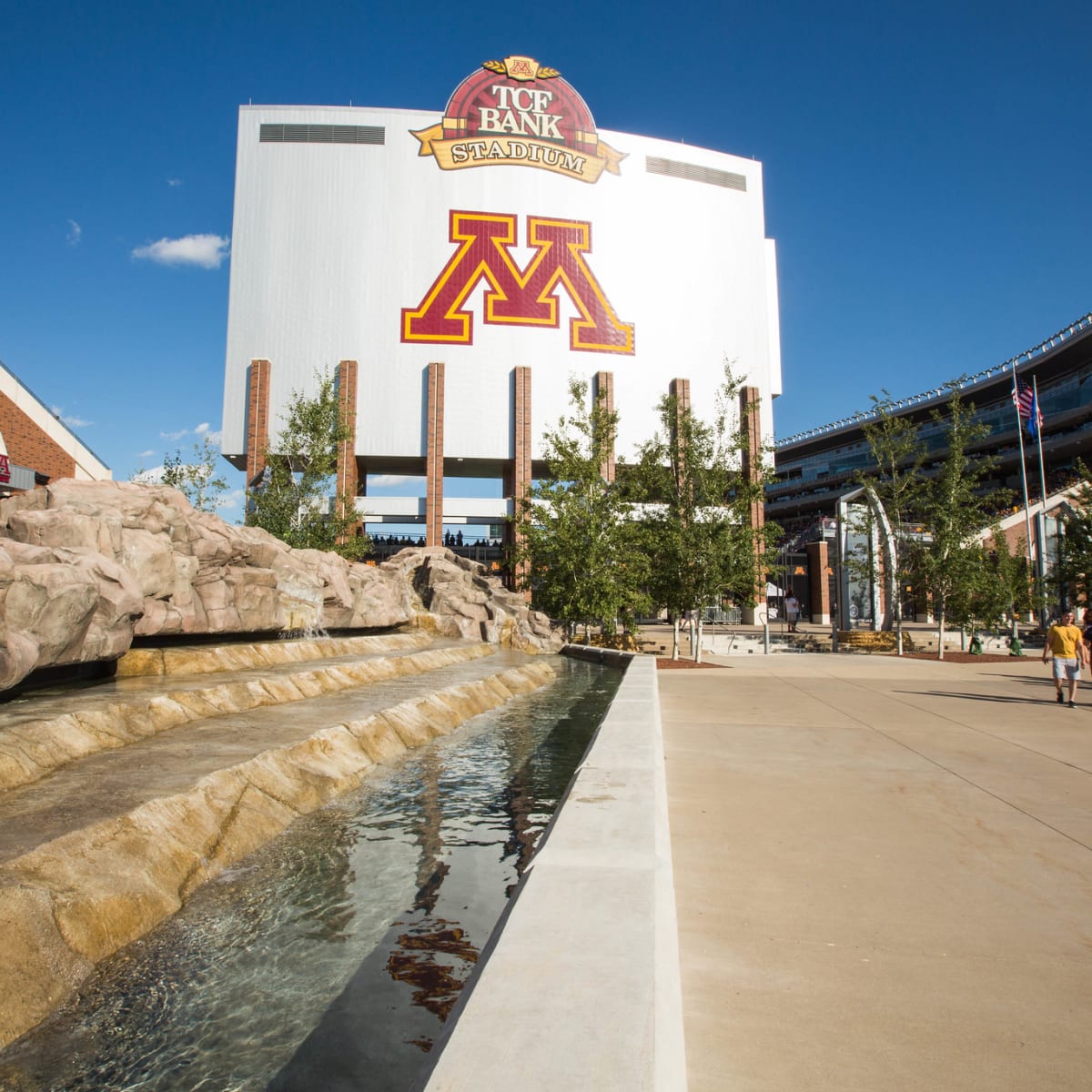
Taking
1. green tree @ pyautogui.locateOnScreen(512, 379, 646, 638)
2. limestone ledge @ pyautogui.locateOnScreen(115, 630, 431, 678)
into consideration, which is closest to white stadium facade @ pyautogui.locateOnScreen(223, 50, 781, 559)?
green tree @ pyautogui.locateOnScreen(512, 379, 646, 638)

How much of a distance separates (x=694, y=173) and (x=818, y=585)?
84.1ft

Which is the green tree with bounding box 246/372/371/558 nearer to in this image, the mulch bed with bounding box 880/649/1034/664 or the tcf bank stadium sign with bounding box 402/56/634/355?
the tcf bank stadium sign with bounding box 402/56/634/355

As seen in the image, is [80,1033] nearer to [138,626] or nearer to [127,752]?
[127,752]

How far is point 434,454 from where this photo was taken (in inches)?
1506

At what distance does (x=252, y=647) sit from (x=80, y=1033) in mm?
8799

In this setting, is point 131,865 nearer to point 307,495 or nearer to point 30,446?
point 307,495

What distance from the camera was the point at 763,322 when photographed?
44156 millimetres

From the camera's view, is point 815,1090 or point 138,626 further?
point 138,626

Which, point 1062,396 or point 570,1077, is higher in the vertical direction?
point 1062,396

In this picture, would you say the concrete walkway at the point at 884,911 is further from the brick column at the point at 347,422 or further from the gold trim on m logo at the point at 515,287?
the gold trim on m logo at the point at 515,287

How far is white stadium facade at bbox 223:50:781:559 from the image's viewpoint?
38.4 metres

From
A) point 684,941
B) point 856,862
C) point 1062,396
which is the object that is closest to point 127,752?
point 684,941

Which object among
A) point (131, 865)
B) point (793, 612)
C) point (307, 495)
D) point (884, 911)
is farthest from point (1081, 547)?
point (131, 865)

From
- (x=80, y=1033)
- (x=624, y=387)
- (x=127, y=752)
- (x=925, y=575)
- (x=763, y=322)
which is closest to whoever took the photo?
(x=80, y=1033)
